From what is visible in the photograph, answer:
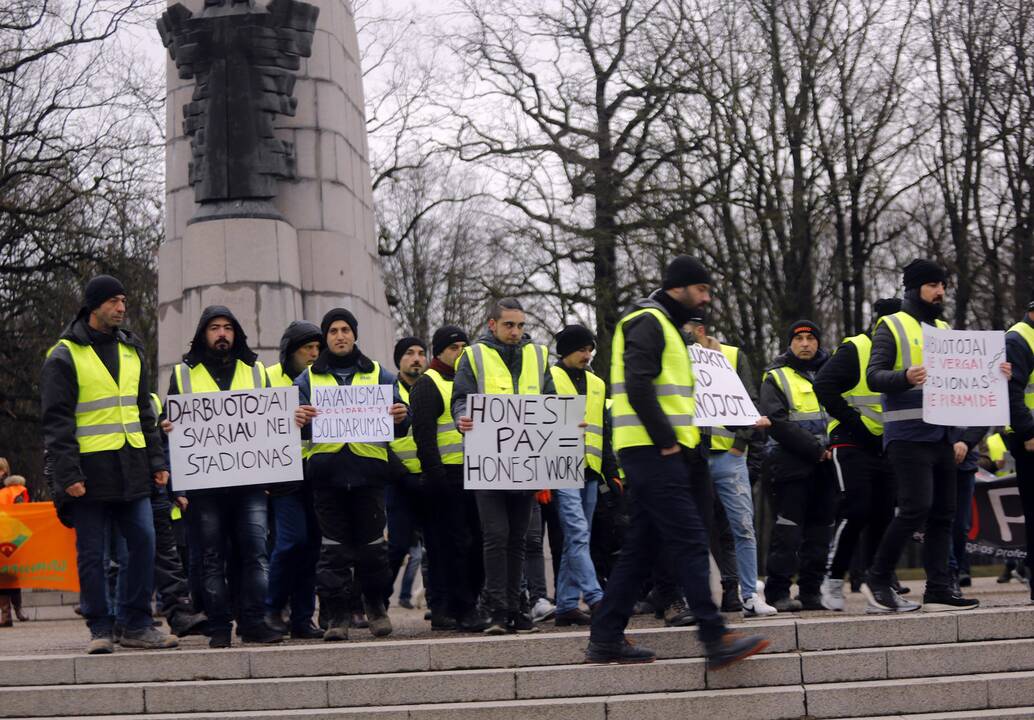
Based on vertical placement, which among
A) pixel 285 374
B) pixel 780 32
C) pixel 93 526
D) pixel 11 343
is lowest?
→ pixel 93 526

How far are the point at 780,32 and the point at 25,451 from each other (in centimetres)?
1803

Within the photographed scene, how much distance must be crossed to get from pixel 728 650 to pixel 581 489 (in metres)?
2.81

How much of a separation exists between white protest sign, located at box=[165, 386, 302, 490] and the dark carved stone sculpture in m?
4.39

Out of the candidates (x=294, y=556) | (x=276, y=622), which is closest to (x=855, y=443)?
(x=294, y=556)

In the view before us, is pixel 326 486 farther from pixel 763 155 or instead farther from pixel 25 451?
pixel 25 451

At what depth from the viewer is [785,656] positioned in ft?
25.2

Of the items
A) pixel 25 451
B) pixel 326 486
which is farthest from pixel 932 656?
pixel 25 451

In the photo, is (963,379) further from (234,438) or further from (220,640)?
(220,640)

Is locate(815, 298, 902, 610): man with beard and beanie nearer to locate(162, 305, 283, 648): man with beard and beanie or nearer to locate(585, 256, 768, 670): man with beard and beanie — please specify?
locate(585, 256, 768, 670): man with beard and beanie

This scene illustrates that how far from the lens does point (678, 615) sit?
8.84 metres

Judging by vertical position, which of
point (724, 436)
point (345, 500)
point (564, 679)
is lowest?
point (564, 679)

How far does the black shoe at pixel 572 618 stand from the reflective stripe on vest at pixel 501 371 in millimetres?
1425

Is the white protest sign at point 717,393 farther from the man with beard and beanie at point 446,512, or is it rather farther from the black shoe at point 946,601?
the black shoe at point 946,601

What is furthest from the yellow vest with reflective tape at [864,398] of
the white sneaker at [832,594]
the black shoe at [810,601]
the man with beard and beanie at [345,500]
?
the man with beard and beanie at [345,500]
